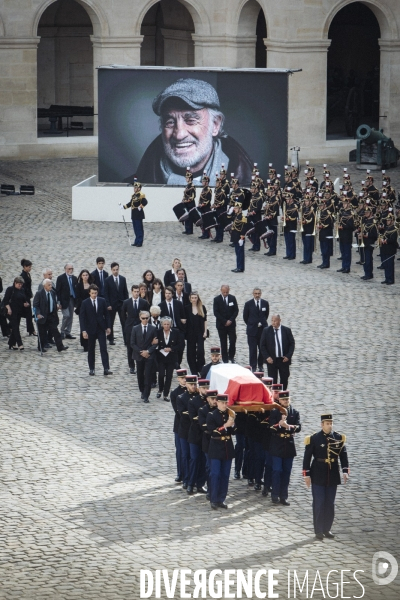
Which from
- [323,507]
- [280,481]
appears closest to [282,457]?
[280,481]

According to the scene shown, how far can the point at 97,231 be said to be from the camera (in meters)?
28.6

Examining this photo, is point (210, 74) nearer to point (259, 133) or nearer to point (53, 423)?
point (259, 133)

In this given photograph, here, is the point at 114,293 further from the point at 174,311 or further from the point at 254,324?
the point at 254,324

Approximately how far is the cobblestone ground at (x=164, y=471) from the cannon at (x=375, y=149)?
12310mm

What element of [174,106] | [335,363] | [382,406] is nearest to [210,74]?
[174,106]

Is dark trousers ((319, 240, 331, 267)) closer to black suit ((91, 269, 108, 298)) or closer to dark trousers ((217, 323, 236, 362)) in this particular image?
black suit ((91, 269, 108, 298))

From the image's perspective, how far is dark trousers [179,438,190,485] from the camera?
14.3 metres

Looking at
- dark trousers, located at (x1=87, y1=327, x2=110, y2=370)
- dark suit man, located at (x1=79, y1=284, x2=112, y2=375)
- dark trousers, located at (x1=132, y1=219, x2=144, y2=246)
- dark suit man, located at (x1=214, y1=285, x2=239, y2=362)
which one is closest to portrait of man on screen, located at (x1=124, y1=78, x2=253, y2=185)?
dark trousers, located at (x1=132, y1=219, x2=144, y2=246)

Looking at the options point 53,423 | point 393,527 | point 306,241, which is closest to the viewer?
point 393,527

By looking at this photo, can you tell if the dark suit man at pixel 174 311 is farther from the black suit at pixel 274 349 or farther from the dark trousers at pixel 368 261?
the dark trousers at pixel 368 261

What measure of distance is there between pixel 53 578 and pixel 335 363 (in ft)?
26.4

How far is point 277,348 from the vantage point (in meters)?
17.4

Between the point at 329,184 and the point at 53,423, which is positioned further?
the point at 329,184

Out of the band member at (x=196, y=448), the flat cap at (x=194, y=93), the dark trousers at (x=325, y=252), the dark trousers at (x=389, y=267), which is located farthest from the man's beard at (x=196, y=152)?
the band member at (x=196, y=448)
